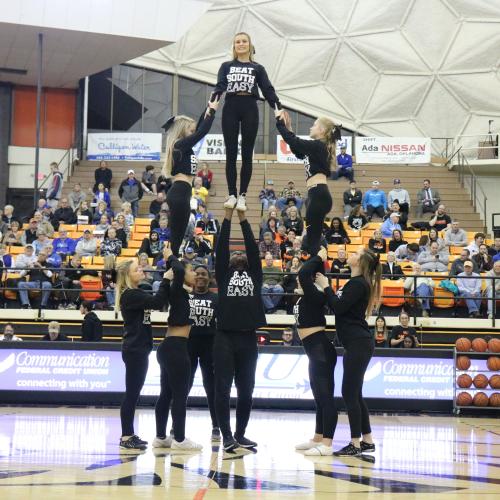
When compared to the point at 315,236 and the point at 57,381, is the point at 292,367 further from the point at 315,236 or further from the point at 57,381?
the point at 315,236

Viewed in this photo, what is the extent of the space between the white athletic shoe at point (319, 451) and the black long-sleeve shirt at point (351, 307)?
1.01 metres

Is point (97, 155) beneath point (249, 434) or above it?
above

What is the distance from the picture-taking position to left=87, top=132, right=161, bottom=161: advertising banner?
28219 millimetres

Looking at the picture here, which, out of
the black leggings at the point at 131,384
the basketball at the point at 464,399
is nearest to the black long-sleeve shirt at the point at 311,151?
the black leggings at the point at 131,384

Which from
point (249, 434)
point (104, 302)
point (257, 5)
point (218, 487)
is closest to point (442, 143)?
point (257, 5)

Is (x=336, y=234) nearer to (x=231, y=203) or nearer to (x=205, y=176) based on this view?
(x=205, y=176)

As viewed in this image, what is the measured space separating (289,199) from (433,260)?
496 centimetres

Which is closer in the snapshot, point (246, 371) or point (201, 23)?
point (246, 371)

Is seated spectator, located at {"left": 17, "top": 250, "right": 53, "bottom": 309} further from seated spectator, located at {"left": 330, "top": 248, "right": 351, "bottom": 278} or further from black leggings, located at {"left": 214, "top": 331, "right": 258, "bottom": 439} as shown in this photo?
black leggings, located at {"left": 214, "top": 331, "right": 258, "bottom": 439}

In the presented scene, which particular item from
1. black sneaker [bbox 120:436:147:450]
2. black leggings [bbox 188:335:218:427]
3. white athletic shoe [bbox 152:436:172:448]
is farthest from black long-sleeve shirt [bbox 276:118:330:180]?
black sneaker [bbox 120:436:147:450]

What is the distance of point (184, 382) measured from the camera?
9031 mm

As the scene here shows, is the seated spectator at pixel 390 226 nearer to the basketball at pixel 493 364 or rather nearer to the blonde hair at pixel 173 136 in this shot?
the basketball at pixel 493 364

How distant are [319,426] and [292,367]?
6246 millimetres

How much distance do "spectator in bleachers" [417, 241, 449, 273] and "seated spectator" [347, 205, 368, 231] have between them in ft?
9.90
